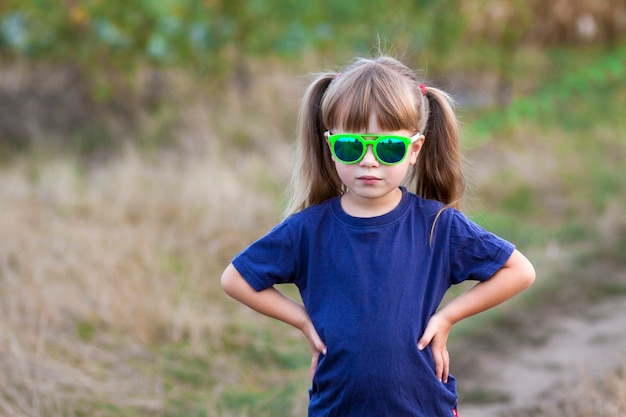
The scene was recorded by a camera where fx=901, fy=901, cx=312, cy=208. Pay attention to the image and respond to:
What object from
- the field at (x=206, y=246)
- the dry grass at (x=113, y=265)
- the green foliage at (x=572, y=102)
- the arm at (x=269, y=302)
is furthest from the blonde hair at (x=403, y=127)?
the green foliage at (x=572, y=102)

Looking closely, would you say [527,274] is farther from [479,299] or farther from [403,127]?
[403,127]

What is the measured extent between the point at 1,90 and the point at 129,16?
4.79ft

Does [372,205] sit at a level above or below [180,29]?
below

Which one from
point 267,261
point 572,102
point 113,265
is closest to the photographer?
point 267,261

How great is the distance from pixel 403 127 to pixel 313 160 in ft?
1.15

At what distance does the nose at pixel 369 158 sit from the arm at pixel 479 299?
0.42 meters

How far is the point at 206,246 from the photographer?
5633 millimetres

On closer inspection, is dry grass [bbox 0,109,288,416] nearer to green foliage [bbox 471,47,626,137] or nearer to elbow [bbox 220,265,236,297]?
elbow [bbox 220,265,236,297]

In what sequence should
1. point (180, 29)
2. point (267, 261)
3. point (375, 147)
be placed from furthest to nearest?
point (180, 29) → point (267, 261) → point (375, 147)

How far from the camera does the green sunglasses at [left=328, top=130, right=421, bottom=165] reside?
223 centimetres

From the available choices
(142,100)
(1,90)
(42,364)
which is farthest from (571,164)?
(1,90)

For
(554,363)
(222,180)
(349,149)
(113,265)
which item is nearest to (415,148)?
(349,149)

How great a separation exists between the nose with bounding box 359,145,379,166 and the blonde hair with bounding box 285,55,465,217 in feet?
0.34

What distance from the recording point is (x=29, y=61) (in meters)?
8.78
